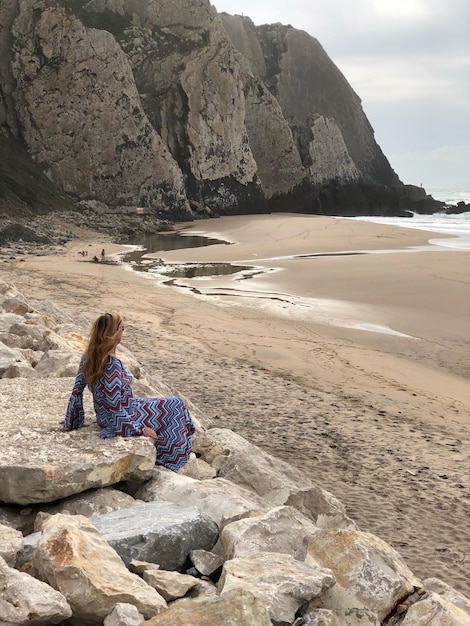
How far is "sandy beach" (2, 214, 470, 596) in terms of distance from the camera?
5.46 m

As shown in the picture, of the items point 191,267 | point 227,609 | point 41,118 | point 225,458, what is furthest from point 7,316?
point 41,118

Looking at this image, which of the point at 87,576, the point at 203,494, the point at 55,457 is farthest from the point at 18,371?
the point at 87,576

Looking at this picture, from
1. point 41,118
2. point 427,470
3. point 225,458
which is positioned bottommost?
point 427,470

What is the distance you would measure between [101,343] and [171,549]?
1.51 m

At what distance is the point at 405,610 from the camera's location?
9.07ft

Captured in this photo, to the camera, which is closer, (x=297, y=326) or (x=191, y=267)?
(x=297, y=326)

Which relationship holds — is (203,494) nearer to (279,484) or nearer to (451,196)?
(279,484)

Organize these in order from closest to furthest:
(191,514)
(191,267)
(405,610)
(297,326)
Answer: (405,610) < (191,514) < (297,326) < (191,267)

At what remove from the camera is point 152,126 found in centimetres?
4541

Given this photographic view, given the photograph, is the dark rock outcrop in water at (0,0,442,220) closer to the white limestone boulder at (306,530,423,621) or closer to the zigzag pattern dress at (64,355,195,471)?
the zigzag pattern dress at (64,355,195,471)

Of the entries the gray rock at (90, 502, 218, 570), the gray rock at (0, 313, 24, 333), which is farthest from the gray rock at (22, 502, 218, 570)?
the gray rock at (0, 313, 24, 333)

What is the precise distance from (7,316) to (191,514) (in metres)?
5.11

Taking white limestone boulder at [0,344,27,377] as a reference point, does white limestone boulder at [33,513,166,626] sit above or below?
below

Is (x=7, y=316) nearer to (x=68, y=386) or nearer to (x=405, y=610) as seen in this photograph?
(x=68, y=386)
